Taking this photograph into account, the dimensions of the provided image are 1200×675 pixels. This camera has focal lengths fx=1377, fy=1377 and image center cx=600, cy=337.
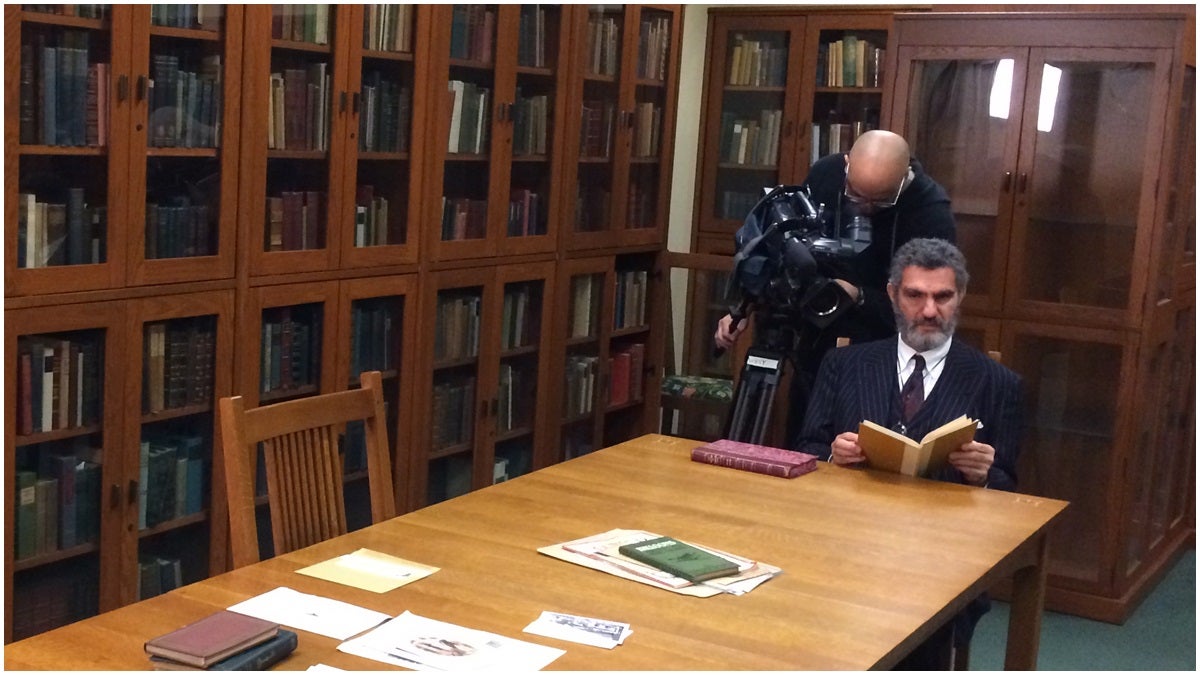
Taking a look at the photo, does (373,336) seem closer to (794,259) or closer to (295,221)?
(295,221)

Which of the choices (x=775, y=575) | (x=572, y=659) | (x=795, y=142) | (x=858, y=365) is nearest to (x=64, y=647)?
(x=572, y=659)

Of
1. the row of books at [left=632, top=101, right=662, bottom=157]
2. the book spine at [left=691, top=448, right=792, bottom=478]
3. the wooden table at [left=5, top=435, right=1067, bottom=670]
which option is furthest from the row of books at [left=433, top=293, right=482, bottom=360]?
the book spine at [left=691, top=448, right=792, bottom=478]

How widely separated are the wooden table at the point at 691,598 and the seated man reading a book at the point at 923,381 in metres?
0.24

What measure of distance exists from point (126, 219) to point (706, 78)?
9.60ft

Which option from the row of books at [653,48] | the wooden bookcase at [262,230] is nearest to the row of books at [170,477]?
the wooden bookcase at [262,230]

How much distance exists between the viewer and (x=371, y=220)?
12.2 ft

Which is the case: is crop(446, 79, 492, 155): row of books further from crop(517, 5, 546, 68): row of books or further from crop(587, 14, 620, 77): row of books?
crop(587, 14, 620, 77): row of books

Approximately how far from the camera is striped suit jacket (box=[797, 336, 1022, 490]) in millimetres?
2980

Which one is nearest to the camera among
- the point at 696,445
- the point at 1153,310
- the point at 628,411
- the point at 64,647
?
the point at 64,647

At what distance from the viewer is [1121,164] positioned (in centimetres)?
411

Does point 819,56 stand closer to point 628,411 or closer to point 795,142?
point 795,142

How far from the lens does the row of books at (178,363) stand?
3158mm

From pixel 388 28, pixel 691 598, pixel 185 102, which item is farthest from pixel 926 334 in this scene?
pixel 185 102

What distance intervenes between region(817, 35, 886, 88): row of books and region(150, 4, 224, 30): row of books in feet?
8.79
